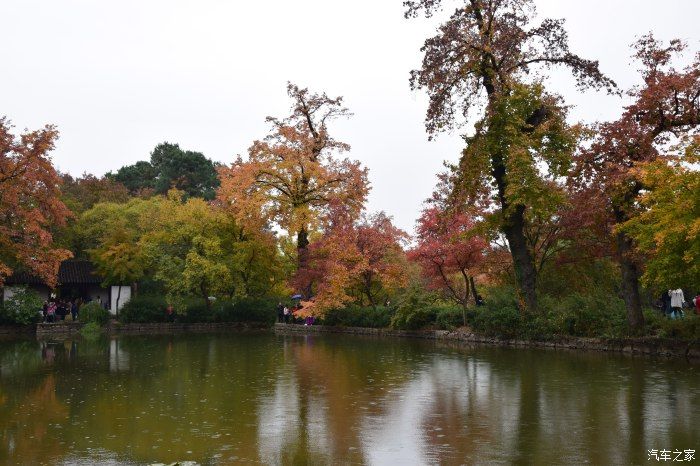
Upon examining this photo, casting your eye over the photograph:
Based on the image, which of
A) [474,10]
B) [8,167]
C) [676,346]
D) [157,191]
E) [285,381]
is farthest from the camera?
[157,191]

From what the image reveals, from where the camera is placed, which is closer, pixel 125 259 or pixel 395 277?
pixel 395 277

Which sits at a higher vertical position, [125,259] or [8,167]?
[8,167]

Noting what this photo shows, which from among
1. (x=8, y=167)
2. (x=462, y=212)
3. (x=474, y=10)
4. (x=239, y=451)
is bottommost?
(x=239, y=451)

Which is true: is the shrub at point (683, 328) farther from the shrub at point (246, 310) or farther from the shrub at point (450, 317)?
the shrub at point (246, 310)

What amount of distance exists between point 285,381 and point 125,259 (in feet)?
89.1

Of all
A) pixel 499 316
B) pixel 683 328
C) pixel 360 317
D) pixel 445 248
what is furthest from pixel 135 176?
pixel 683 328

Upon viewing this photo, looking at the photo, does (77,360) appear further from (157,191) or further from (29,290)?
(157,191)

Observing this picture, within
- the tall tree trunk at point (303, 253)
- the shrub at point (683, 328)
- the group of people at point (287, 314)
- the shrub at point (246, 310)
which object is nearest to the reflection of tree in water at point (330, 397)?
the shrub at point (683, 328)

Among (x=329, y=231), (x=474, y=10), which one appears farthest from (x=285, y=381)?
(x=329, y=231)

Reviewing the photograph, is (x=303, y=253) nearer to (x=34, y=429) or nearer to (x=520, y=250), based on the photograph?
(x=520, y=250)

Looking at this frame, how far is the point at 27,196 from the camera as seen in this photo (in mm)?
33906

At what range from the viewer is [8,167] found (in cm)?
3238

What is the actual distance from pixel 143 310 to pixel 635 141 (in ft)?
98.6

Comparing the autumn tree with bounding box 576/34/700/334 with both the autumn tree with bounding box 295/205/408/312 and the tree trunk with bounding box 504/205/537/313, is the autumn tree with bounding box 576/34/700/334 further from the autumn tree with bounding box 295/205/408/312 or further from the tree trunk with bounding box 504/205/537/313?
the autumn tree with bounding box 295/205/408/312
